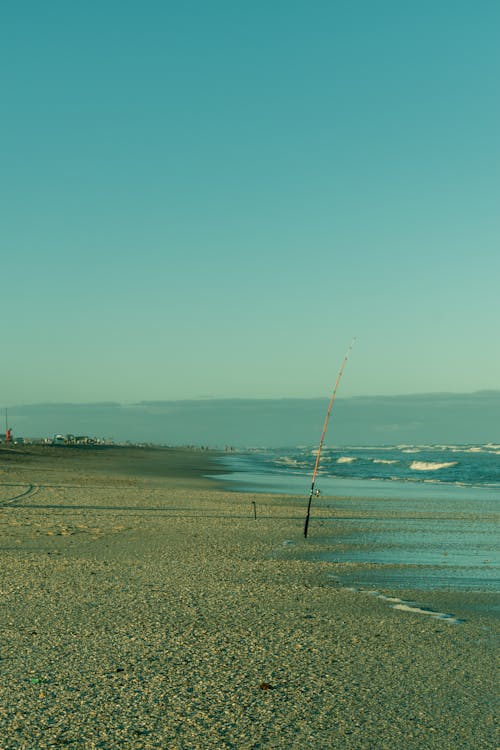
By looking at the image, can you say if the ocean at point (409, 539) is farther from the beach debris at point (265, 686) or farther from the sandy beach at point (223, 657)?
the beach debris at point (265, 686)

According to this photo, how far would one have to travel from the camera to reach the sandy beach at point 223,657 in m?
4.64

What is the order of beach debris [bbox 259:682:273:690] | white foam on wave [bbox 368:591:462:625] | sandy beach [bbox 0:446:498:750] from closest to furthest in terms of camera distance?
1. sandy beach [bbox 0:446:498:750]
2. beach debris [bbox 259:682:273:690]
3. white foam on wave [bbox 368:591:462:625]

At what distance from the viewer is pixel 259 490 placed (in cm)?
2706

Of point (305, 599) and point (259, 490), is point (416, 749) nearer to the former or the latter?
point (305, 599)

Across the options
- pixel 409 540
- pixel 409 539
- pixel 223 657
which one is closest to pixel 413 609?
pixel 223 657

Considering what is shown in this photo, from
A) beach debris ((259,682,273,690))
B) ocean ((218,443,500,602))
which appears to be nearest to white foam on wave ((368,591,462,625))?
ocean ((218,443,500,602))

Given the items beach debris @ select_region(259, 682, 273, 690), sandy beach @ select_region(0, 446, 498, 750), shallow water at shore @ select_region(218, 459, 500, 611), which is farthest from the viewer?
shallow water at shore @ select_region(218, 459, 500, 611)

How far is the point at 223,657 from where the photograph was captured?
20.1ft

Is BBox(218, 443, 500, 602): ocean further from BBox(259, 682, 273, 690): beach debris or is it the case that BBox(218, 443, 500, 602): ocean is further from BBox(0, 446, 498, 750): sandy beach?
BBox(259, 682, 273, 690): beach debris

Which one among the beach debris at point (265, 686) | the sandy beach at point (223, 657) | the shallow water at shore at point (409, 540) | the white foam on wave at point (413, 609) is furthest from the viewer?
the shallow water at shore at point (409, 540)

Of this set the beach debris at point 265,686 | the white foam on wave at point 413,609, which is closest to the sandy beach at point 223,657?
the beach debris at point 265,686

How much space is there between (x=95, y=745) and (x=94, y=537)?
8.60 m

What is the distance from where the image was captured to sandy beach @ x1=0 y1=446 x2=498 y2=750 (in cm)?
464

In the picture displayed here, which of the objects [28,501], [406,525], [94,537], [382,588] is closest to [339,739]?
[382,588]
